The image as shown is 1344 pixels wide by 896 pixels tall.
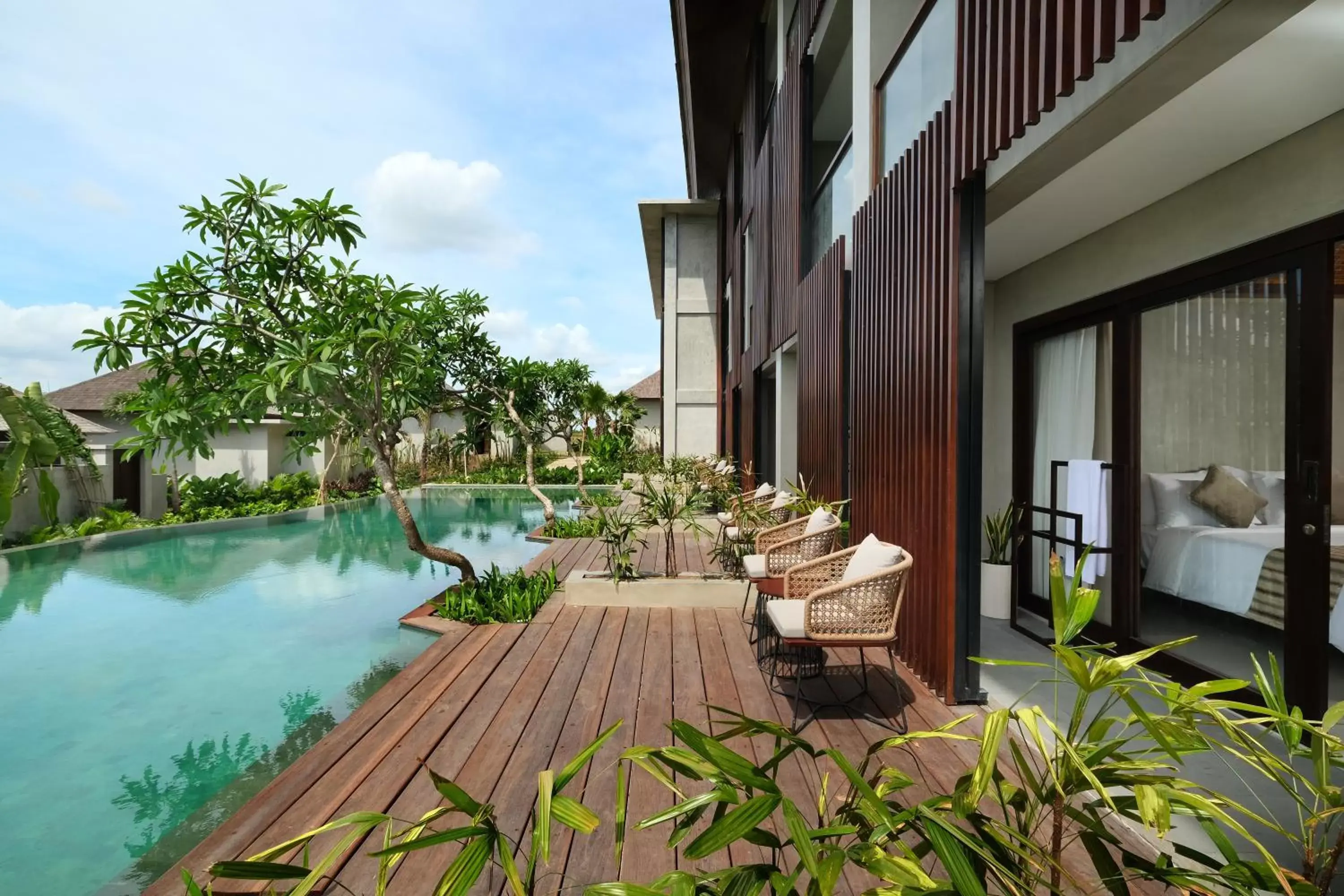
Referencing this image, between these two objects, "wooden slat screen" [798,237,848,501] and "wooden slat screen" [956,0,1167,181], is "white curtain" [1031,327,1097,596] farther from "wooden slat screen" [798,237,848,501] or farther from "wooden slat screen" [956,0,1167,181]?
"wooden slat screen" [956,0,1167,181]

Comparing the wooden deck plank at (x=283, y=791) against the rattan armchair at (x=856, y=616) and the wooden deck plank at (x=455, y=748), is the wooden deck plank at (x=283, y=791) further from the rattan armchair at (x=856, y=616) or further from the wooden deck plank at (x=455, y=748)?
the rattan armchair at (x=856, y=616)

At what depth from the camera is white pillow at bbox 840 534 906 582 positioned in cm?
322

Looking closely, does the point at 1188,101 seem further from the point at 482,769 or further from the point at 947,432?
the point at 482,769

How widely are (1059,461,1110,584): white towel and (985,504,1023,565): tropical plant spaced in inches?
20.3

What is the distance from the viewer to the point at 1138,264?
152 inches

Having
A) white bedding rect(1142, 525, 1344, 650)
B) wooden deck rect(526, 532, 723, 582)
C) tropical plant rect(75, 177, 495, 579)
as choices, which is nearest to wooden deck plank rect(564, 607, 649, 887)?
wooden deck rect(526, 532, 723, 582)

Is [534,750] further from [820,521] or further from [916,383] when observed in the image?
[916,383]

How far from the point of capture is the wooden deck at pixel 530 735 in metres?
2.23

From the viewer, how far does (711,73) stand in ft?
34.7

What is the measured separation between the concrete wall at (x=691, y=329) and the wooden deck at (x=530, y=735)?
34.8 ft

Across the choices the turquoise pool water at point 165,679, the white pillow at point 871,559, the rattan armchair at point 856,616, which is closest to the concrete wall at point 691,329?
the turquoise pool water at point 165,679

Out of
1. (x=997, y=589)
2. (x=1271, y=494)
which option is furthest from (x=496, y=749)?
(x=997, y=589)

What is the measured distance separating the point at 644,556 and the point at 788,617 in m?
4.72

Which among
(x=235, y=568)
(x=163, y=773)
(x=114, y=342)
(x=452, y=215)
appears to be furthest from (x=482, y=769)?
(x=452, y=215)
